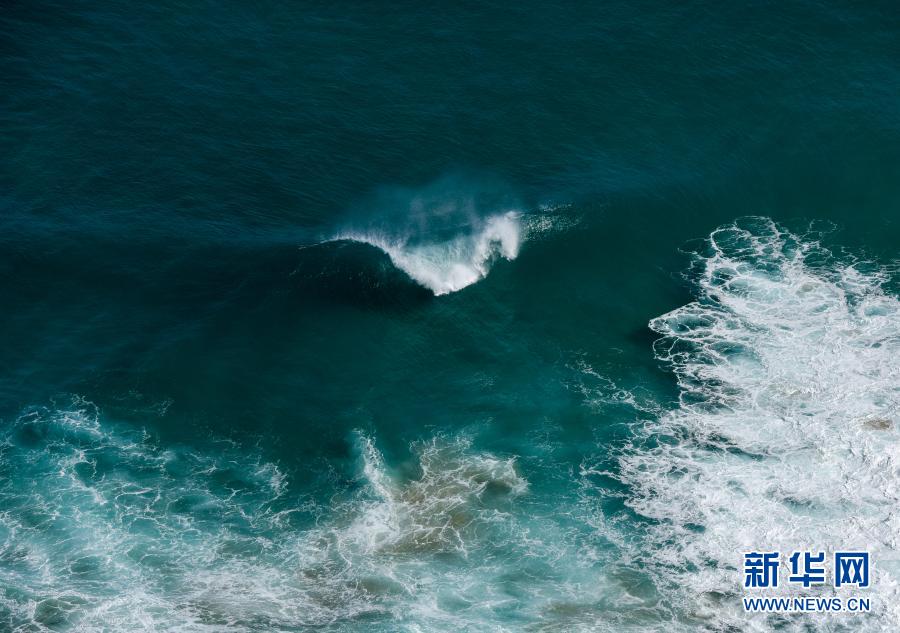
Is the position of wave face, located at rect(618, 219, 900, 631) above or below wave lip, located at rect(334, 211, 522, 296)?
below

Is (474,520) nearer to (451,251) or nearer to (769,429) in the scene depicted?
(769,429)

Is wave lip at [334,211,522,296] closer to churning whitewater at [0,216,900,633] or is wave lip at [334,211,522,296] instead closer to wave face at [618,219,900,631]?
wave face at [618,219,900,631]

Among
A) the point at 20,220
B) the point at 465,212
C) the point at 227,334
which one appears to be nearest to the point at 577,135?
the point at 465,212

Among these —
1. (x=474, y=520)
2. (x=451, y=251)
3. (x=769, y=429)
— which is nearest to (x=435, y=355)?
(x=451, y=251)

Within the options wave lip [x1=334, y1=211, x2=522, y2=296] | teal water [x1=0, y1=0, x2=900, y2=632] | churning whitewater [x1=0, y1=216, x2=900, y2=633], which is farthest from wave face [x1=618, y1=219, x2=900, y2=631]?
wave lip [x1=334, y1=211, x2=522, y2=296]

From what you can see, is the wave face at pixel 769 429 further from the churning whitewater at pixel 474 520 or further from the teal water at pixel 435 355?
the teal water at pixel 435 355
